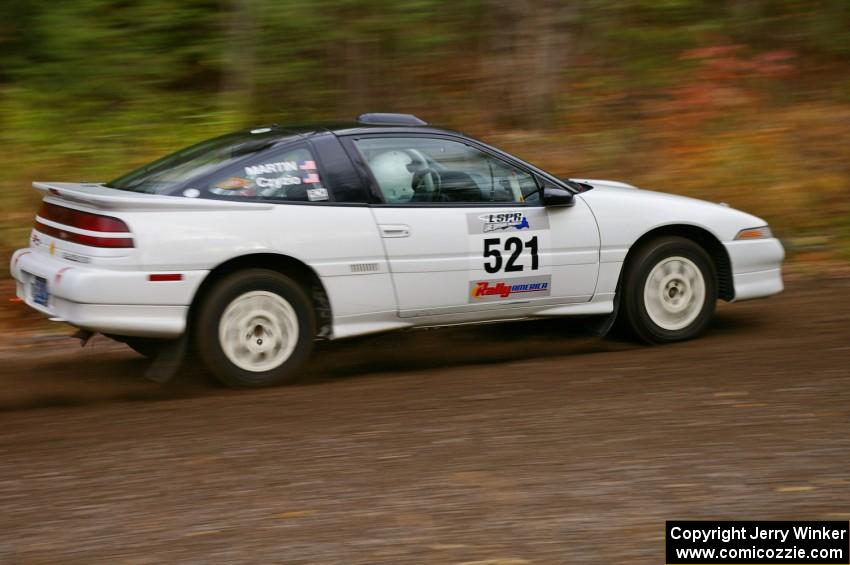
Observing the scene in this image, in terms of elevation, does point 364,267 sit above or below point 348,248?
below

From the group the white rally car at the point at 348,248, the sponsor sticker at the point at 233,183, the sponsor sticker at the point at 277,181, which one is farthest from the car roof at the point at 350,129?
the sponsor sticker at the point at 233,183

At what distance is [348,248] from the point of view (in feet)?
21.1

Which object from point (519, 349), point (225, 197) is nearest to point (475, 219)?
point (519, 349)

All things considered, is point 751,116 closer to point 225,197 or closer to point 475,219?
point 475,219

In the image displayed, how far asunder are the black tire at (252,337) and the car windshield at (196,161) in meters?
0.68

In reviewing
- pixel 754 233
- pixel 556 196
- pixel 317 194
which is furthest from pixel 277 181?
pixel 754 233

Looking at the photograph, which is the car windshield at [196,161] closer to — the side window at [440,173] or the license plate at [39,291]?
the side window at [440,173]

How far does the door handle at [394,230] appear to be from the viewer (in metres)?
6.51

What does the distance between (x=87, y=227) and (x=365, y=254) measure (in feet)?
5.34

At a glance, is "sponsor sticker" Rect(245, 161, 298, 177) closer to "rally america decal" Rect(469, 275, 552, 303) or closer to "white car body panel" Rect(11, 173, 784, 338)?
"white car body panel" Rect(11, 173, 784, 338)

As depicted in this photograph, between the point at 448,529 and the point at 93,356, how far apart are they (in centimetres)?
415

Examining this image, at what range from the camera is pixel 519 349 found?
7.31 m

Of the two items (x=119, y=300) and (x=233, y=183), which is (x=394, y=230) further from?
(x=119, y=300)

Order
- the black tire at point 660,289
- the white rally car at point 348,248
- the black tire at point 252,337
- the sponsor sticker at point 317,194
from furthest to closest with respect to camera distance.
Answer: the black tire at point 660,289 < the sponsor sticker at point 317,194 < the black tire at point 252,337 < the white rally car at point 348,248
